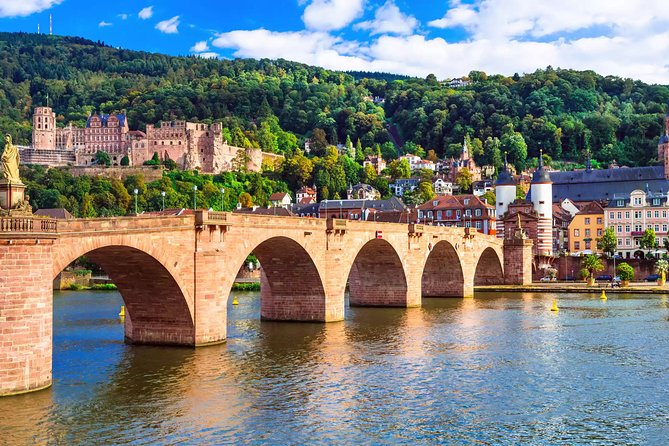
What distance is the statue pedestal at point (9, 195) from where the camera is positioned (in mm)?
28331

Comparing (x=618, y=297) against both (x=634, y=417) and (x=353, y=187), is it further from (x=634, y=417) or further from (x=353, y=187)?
(x=353, y=187)

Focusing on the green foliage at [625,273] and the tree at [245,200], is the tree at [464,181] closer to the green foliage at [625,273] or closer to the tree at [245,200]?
the tree at [245,200]

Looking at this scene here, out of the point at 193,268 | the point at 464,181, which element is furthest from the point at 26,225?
the point at 464,181

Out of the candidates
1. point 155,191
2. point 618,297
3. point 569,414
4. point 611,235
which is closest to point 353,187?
point 155,191

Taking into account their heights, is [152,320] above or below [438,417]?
above

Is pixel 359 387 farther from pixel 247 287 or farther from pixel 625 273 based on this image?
pixel 625 273

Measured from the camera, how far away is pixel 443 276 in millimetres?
79938

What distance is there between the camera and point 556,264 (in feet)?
345

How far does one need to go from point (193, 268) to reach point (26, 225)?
12517 mm

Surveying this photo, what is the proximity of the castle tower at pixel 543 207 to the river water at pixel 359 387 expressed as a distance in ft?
182

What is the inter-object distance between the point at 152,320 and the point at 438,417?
17.4 m

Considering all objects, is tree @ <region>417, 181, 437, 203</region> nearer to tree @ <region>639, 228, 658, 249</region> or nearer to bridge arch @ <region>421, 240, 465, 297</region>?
tree @ <region>639, 228, 658, 249</region>

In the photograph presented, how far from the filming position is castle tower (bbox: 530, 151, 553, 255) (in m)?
110

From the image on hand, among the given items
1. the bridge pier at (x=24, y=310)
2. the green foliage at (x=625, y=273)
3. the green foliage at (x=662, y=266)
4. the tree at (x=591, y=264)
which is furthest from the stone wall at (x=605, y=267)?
the bridge pier at (x=24, y=310)
